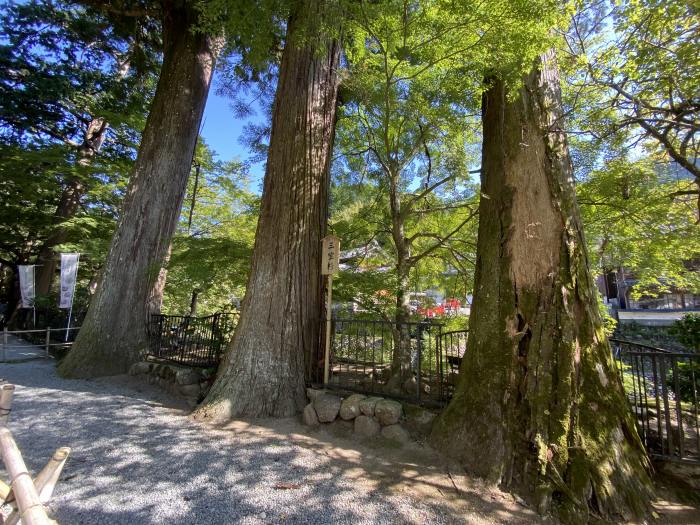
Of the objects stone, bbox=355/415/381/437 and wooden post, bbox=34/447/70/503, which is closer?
wooden post, bbox=34/447/70/503

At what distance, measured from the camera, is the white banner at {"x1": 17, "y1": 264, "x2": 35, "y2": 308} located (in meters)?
12.1

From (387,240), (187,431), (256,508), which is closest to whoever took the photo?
(256,508)

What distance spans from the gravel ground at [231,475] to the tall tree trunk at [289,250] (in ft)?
1.42

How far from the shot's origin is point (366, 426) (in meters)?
3.99

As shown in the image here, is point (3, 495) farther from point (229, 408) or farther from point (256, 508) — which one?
point (229, 408)

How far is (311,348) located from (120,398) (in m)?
Answer: 3.03

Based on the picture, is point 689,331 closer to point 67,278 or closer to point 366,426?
point 366,426

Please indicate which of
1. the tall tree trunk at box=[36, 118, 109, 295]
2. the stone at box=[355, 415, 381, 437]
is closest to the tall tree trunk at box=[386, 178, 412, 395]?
the stone at box=[355, 415, 381, 437]

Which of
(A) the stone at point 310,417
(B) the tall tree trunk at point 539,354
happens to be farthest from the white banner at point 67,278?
(B) the tall tree trunk at point 539,354

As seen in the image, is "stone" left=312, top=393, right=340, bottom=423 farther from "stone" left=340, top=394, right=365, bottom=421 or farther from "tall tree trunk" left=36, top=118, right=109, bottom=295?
"tall tree trunk" left=36, top=118, right=109, bottom=295

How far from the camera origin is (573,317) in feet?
10.7

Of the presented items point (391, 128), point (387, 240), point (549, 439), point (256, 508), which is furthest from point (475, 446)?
point (391, 128)

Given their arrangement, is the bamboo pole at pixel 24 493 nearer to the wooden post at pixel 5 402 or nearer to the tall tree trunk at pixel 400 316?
the wooden post at pixel 5 402

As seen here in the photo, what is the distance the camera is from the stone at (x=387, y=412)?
154 inches
